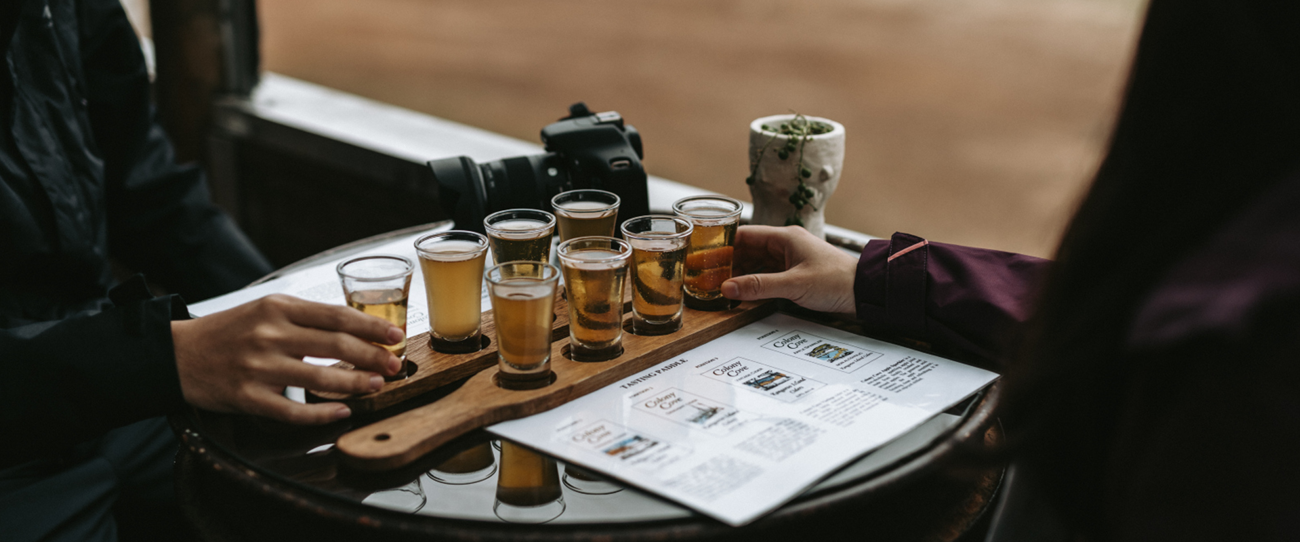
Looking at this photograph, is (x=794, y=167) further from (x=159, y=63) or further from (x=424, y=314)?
(x=159, y=63)

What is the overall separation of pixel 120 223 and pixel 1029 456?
149 centimetres

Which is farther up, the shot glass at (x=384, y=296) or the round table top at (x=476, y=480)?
the shot glass at (x=384, y=296)

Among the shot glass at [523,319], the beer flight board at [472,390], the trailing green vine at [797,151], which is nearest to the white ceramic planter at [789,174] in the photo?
the trailing green vine at [797,151]

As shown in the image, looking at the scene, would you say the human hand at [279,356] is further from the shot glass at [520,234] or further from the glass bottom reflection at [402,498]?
the shot glass at [520,234]

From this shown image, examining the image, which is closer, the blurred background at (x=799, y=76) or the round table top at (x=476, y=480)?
the round table top at (x=476, y=480)

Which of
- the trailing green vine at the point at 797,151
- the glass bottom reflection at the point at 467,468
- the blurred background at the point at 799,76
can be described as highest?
the trailing green vine at the point at 797,151

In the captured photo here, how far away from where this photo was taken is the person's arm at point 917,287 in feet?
3.31

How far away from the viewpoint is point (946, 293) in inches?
40.6

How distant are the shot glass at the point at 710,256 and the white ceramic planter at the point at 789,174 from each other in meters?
0.15

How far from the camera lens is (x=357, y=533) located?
0.70m

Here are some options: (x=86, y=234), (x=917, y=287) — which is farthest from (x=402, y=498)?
(x=86, y=234)

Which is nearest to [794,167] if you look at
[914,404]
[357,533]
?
[914,404]

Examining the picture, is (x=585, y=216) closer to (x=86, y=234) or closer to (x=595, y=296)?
(x=595, y=296)

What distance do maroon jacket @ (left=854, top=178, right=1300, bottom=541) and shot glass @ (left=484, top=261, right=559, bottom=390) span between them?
504 mm
